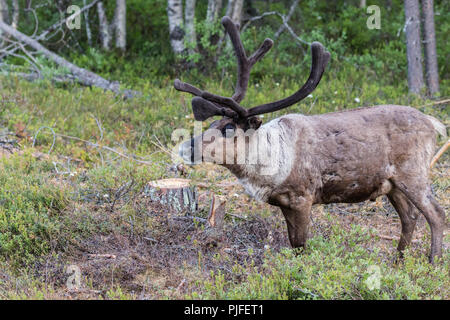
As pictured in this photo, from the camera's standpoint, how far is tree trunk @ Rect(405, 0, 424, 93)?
1002 centimetres

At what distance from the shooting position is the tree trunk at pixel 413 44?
10023 millimetres

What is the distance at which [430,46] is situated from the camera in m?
10.2

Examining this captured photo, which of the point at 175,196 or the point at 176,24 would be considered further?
the point at 176,24

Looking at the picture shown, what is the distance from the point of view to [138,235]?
19.8 feet

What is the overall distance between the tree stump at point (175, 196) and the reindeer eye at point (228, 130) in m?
1.62

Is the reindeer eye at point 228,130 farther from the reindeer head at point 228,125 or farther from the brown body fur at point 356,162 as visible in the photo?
the brown body fur at point 356,162

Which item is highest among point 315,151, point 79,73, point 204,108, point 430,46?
point 430,46

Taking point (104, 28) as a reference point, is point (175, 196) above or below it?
below

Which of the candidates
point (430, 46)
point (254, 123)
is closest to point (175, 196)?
point (254, 123)

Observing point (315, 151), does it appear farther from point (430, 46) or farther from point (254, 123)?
point (430, 46)

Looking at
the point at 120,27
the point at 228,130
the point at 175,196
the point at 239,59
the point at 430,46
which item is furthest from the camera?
the point at 120,27

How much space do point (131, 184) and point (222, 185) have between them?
A: 1.21 meters

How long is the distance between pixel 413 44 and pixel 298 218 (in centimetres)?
630
